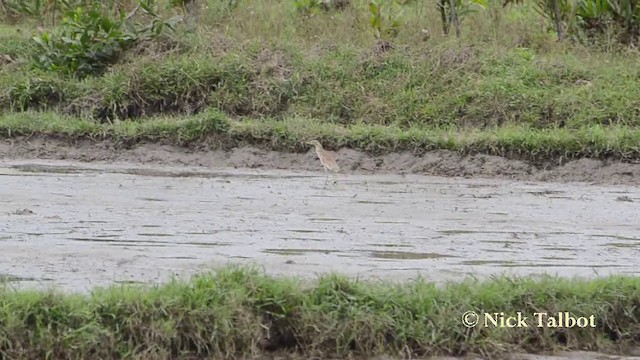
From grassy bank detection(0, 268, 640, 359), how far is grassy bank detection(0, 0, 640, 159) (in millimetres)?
4409

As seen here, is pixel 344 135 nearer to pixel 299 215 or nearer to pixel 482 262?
pixel 299 215

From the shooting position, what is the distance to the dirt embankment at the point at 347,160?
8.68 metres

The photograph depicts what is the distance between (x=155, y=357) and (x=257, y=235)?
199 centimetres

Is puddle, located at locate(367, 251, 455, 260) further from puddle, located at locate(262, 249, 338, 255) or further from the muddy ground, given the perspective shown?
puddle, located at locate(262, 249, 338, 255)

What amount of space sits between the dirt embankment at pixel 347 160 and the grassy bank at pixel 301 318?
13.5 feet

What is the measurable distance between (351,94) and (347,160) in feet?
4.08

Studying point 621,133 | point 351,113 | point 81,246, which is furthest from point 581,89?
point 81,246

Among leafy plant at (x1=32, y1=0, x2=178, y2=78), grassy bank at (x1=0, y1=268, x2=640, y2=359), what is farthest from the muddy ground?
leafy plant at (x1=32, y1=0, x2=178, y2=78)

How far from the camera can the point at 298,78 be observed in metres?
10.1

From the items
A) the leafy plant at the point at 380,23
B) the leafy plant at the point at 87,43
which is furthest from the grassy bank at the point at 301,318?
the leafy plant at the point at 380,23

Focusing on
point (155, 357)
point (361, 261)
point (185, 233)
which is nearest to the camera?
point (155, 357)

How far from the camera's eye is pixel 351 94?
1002cm

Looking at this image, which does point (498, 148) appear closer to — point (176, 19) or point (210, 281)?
point (176, 19)

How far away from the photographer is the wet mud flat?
519 cm
